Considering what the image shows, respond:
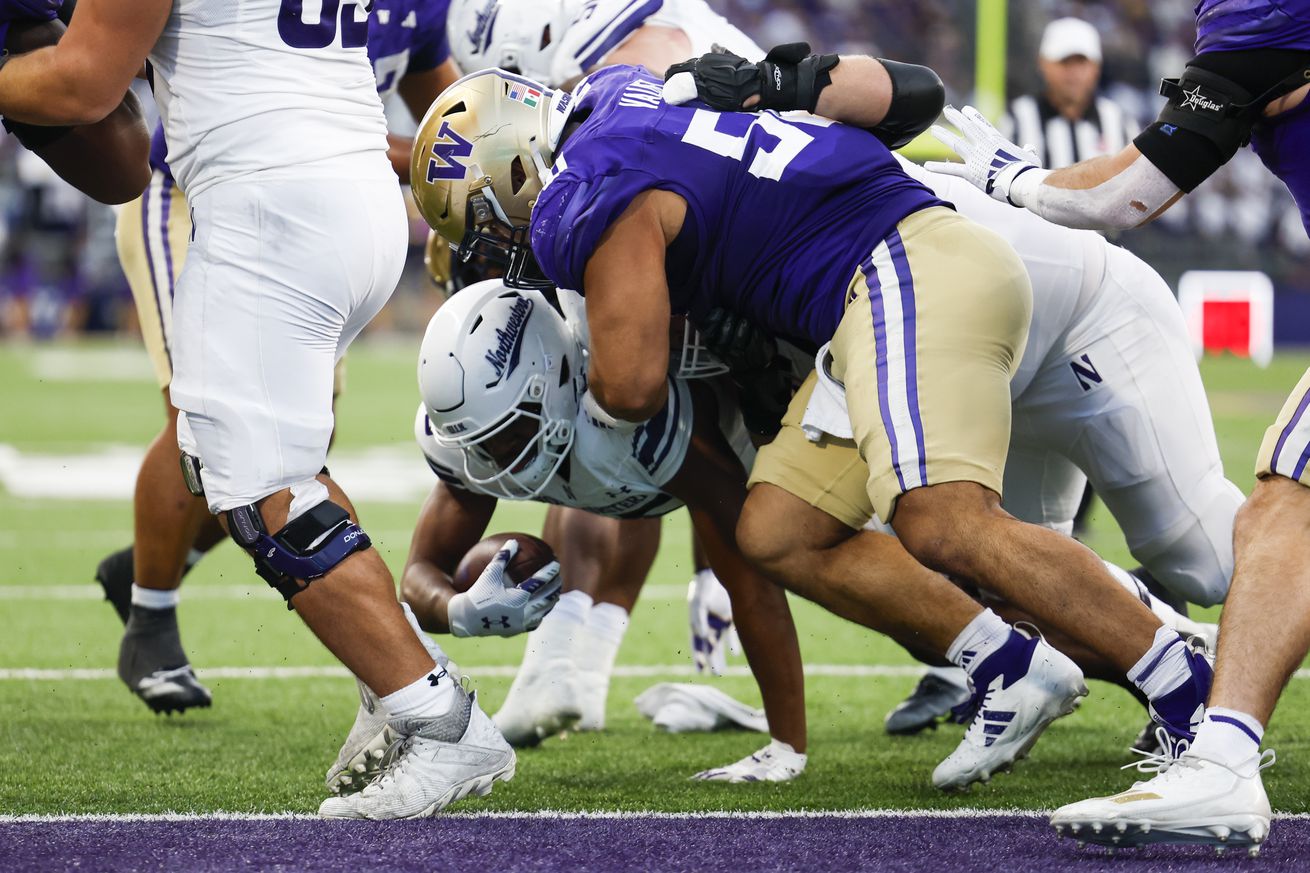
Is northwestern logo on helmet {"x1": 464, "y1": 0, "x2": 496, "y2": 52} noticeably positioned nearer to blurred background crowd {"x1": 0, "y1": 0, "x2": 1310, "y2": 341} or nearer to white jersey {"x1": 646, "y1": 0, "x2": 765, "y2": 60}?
white jersey {"x1": 646, "y1": 0, "x2": 765, "y2": 60}

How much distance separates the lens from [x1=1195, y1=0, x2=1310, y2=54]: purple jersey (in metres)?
2.69

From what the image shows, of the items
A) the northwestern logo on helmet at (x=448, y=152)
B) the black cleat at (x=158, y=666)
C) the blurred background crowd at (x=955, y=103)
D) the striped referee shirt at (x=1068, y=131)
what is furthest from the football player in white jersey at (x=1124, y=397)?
the blurred background crowd at (x=955, y=103)

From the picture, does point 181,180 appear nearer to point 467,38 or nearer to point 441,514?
point 441,514

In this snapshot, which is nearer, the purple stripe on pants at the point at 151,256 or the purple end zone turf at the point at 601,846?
the purple end zone turf at the point at 601,846

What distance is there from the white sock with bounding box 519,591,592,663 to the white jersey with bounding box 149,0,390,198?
4.38 ft

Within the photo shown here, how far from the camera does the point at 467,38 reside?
14.5ft

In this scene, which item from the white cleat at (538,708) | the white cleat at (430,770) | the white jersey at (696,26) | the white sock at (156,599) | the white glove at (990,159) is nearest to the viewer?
the white cleat at (430,770)

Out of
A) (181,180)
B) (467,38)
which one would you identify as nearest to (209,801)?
(181,180)

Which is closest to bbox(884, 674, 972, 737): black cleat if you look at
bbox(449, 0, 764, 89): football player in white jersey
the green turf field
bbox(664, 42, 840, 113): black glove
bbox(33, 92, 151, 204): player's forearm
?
the green turf field

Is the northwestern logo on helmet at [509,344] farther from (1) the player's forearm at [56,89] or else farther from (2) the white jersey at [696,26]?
(2) the white jersey at [696,26]

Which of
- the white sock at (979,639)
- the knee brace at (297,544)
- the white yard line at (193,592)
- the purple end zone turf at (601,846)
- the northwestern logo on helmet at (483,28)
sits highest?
the northwestern logo on helmet at (483,28)

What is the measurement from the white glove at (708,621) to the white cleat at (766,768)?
1.04 m

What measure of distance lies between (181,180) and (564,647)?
4.79 ft

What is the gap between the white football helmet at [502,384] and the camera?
11.0 feet
